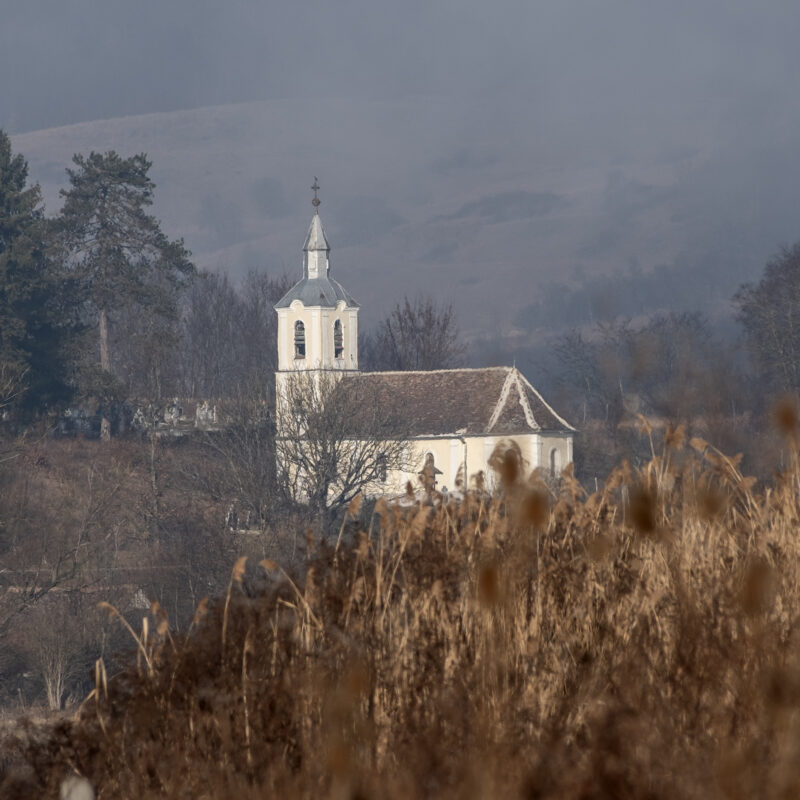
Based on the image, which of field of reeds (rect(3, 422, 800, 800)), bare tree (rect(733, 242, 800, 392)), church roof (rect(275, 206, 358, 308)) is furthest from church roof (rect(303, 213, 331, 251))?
field of reeds (rect(3, 422, 800, 800))

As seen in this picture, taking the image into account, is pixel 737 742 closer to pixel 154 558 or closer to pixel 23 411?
pixel 154 558

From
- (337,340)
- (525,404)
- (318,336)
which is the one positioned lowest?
(525,404)

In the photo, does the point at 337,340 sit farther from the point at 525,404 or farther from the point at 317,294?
the point at 525,404

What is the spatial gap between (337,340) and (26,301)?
1430 cm

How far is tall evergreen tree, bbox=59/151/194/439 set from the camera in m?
59.0

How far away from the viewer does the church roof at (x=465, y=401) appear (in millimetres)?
54656

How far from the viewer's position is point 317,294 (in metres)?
59.9

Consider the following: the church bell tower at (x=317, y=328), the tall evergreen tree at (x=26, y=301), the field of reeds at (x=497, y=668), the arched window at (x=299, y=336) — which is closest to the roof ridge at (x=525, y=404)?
the church bell tower at (x=317, y=328)

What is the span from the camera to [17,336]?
169 feet

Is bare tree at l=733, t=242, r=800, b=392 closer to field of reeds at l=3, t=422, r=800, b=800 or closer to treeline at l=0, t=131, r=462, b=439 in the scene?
treeline at l=0, t=131, r=462, b=439

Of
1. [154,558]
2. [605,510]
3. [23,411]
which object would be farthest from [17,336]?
[605,510]

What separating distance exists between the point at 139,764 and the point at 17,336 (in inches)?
1932

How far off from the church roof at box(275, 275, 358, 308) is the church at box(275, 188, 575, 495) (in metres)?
0.05

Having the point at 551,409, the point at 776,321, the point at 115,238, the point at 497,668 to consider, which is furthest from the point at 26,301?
the point at 497,668
